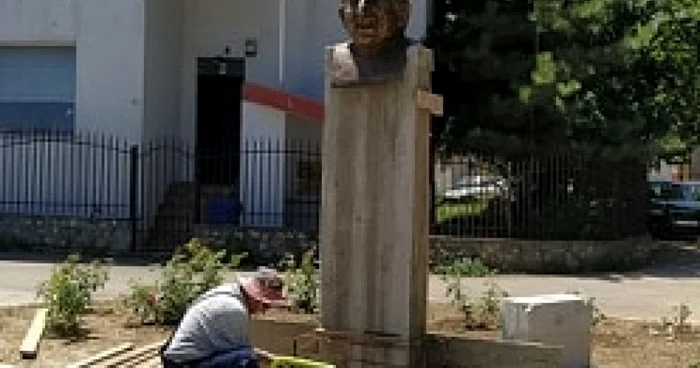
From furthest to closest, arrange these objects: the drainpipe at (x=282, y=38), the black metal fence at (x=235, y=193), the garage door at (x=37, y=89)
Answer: the garage door at (x=37, y=89) < the drainpipe at (x=282, y=38) < the black metal fence at (x=235, y=193)

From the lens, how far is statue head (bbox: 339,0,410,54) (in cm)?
949

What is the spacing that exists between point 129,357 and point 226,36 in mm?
15338

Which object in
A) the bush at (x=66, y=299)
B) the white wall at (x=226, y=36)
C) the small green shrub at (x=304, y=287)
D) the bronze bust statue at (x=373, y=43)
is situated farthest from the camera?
the white wall at (x=226, y=36)

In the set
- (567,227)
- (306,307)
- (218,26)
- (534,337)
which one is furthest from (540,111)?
(534,337)

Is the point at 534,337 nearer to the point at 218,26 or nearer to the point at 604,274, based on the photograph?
the point at 604,274

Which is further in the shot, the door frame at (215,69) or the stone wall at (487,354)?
the door frame at (215,69)

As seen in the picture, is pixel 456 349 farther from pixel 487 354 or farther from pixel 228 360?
pixel 228 360

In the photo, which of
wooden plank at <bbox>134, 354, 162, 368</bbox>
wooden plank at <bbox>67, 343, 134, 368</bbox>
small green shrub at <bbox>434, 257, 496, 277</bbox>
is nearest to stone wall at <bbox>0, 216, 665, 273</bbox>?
small green shrub at <bbox>434, 257, 496, 277</bbox>

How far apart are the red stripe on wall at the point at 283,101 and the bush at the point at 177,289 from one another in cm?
943

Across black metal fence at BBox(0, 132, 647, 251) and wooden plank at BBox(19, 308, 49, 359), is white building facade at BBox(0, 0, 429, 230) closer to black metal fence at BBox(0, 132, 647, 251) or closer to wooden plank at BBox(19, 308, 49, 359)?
black metal fence at BBox(0, 132, 647, 251)

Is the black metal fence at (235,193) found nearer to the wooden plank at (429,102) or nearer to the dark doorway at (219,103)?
the dark doorway at (219,103)

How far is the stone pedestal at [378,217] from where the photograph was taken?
9.27 metres

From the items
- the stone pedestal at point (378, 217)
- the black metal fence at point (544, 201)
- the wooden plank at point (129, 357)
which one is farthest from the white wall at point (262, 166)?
the stone pedestal at point (378, 217)

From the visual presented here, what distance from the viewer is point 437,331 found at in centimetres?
1116
